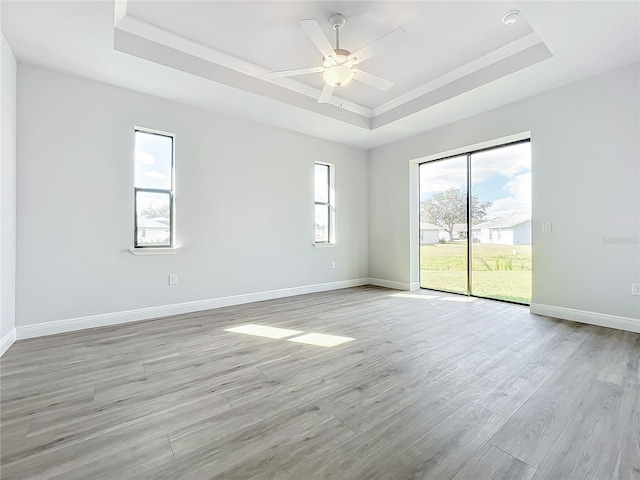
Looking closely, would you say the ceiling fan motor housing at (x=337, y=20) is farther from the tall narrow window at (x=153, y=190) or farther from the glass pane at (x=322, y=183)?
the glass pane at (x=322, y=183)

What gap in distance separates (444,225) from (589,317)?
2397 mm

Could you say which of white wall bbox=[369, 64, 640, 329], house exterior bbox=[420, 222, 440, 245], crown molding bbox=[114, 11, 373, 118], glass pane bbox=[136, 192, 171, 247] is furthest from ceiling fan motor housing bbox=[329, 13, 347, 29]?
house exterior bbox=[420, 222, 440, 245]

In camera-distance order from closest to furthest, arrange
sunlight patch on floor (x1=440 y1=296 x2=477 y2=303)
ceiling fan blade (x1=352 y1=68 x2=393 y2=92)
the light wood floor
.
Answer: the light wood floor, ceiling fan blade (x1=352 y1=68 x2=393 y2=92), sunlight patch on floor (x1=440 y1=296 x2=477 y2=303)

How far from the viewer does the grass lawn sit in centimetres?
428

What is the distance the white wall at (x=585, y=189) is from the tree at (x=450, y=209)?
37.8 inches

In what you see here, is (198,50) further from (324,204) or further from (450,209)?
(450,209)

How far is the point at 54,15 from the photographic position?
2.38m

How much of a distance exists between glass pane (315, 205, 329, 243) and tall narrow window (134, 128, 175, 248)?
2550 mm

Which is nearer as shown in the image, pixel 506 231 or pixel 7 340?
pixel 7 340

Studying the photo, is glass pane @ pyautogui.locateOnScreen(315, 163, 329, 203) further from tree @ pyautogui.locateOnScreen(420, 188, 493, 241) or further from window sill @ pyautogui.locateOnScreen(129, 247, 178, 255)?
window sill @ pyautogui.locateOnScreen(129, 247, 178, 255)

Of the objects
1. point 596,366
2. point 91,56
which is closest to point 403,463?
point 596,366

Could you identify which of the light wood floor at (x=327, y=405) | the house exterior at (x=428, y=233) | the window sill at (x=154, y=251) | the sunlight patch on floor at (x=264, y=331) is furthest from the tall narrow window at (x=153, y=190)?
the house exterior at (x=428, y=233)

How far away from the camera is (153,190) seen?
12.2 feet

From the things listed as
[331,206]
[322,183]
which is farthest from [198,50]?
[331,206]
